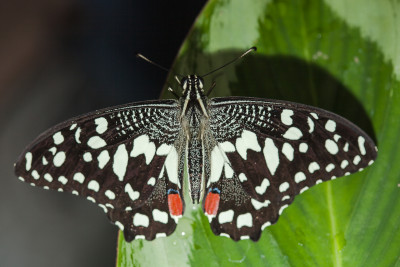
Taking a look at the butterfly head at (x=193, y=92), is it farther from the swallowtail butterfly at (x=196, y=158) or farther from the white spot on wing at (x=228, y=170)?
the white spot on wing at (x=228, y=170)

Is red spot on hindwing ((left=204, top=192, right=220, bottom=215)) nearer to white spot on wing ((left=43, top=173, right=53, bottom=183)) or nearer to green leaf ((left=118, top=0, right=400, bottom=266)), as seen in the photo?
green leaf ((left=118, top=0, right=400, bottom=266))

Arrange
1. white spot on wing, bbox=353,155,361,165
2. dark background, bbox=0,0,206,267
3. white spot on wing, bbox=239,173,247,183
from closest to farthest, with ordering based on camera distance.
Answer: white spot on wing, bbox=353,155,361,165
white spot on wing, bbox=239,173,247,183
dark background, bbox=0,0,206,267

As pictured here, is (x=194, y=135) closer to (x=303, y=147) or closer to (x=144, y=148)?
(x=144, y=148)

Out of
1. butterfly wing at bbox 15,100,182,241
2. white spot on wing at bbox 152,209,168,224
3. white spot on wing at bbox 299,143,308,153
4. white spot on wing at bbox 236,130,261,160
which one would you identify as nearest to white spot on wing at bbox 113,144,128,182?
butterfly wing at bbox 15,100,182,241

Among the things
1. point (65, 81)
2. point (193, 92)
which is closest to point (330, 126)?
point (193, 92)

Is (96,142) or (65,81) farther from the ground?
(65,81)

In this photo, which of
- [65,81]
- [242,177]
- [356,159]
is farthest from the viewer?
[65,81]

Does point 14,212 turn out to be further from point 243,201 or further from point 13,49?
point 243,201

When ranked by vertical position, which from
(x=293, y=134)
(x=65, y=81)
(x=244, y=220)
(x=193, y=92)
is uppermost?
(x=65, y=81)
